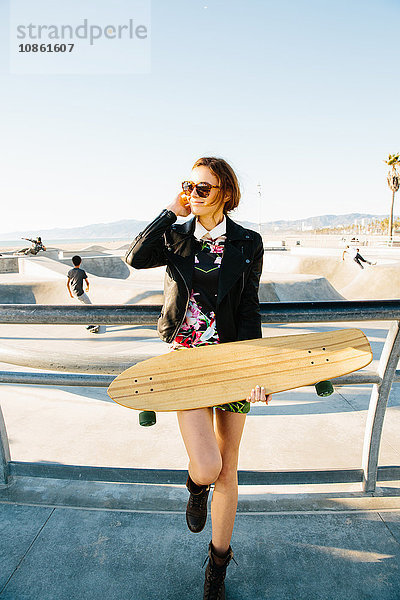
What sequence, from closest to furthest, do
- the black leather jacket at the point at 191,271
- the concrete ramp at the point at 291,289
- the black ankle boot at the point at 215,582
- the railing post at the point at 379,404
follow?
Answer: the black ankle boot at the point at 215,582, the black leather jacket at the point at 191,271, the railing post at the point at 379,404, the concrete ramp at the point at 291,289

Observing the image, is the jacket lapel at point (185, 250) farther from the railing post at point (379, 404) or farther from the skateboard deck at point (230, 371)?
the railing post at point (379, 404)

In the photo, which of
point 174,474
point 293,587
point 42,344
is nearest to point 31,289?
point 42,344

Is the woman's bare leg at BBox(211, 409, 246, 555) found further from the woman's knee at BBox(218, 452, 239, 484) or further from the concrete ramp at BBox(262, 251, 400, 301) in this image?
the concrete ramp at BBox(262, 251, 400, 301)

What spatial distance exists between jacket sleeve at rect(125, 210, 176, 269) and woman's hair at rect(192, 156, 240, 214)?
29cm

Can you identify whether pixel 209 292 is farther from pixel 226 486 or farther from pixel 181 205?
pixel 226 486

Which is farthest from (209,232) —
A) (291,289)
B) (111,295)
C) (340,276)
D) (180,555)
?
(340,276)

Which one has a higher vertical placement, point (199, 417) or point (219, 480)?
point (199, 417)

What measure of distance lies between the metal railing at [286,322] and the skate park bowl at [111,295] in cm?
13

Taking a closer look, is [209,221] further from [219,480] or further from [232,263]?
[219,480]

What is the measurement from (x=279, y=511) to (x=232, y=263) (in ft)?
4.85

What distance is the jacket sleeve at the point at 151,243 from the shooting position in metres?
1.89

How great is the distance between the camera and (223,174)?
1.94 metres

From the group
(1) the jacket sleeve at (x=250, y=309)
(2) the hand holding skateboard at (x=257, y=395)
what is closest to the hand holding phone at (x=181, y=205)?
(1) the jacket sleeve at (x=250, y=309)

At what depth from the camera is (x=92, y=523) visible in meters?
2.12
